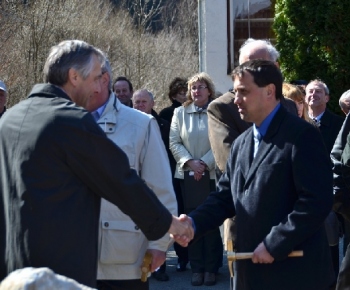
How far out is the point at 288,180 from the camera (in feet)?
15.0

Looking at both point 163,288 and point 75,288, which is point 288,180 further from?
point 163,288

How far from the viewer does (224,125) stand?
233 inches

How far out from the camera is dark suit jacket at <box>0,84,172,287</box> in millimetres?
3791

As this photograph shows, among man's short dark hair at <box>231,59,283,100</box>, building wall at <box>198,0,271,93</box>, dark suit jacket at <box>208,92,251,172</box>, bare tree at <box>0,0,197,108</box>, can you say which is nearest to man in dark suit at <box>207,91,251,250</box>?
dark suit jacket at <box>208,92,251,172</box>

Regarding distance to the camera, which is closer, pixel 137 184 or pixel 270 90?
pixel 137 184

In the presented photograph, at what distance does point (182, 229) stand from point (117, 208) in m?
0.70

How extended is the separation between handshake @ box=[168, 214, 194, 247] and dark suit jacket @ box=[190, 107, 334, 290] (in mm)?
318

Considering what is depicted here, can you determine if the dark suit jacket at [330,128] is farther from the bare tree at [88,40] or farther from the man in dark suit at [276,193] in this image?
the bare tree at [88,40]

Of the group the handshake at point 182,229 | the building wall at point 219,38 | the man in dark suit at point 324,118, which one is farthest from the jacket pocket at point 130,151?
the building wall at point 219,38

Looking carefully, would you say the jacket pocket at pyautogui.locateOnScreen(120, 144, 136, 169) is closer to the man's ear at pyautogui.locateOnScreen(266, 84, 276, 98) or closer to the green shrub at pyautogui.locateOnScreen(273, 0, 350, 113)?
the man's ear at pyautogui.locateOnScreen(266, 84, 276, 98)

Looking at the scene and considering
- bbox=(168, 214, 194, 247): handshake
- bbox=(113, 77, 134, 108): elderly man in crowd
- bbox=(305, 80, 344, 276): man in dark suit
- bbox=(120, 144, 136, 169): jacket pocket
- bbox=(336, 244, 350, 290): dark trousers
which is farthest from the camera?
bbox=(113, 77, 134, 108): elderly man in crowd

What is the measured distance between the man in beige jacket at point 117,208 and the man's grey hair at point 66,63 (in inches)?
29.6

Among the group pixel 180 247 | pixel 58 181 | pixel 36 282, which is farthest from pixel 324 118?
pixel 36 282

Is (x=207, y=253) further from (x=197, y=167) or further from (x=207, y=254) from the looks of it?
(x=197, y=167)
